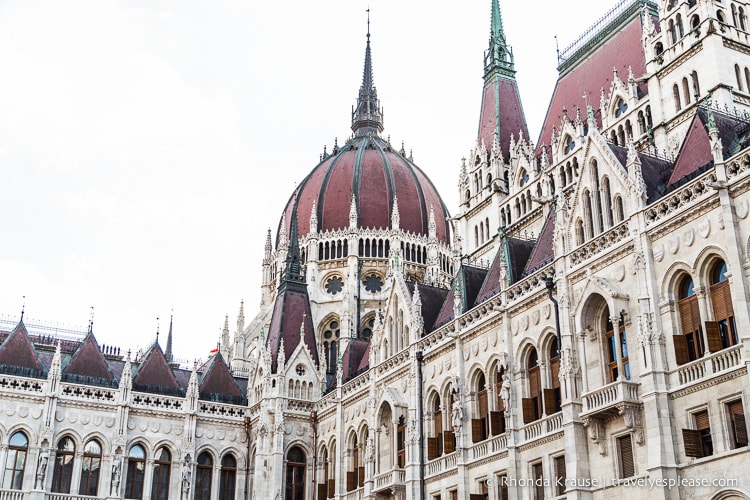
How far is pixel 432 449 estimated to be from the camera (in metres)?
35.4

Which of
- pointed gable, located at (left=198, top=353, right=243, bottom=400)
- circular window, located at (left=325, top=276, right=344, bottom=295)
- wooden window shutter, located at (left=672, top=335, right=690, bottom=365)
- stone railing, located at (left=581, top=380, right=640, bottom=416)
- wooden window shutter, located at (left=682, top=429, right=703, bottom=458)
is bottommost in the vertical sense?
wooden window shutter, located at (left=682, top=429, right=703, bottom=458)

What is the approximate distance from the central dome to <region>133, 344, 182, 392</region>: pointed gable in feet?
64.7

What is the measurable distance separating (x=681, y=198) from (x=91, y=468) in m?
31.1

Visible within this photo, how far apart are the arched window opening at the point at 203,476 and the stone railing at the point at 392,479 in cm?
1195

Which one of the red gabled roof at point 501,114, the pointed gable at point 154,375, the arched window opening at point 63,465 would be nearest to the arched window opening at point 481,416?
the red gabled roof at point 501,114

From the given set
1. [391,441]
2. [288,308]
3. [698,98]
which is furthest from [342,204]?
[698,98]

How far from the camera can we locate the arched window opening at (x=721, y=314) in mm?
23316

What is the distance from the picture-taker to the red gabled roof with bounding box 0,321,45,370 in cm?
4441

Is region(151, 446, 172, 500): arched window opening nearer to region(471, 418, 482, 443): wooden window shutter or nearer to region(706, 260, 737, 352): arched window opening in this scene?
region(471, 418, 482, 443): wooden window shutter

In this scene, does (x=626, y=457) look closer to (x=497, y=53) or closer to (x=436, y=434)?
(x=436, y=434)

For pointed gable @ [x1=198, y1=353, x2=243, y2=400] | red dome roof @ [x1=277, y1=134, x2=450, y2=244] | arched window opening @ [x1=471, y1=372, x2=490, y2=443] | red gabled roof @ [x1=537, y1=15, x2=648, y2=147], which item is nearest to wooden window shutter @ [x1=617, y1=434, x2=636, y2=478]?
arched window opening @ [x1=471, y1=372, x2=490, y2=443]

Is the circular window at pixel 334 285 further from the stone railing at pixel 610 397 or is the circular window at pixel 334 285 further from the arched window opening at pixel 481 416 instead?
the stone railing at pixel 610 397

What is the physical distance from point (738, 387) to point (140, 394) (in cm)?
3153

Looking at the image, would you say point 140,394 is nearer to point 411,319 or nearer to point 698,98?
point 411,319
